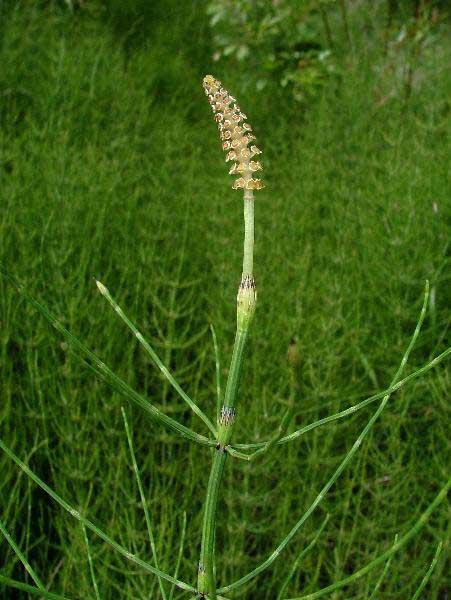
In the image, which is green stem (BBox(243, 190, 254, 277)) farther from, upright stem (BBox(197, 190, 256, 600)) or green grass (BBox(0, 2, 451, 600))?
green grass (BBox(0, 2, 451, 600))

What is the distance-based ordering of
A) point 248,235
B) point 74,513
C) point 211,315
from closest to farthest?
point 248,235, point 74,513, point 211,315

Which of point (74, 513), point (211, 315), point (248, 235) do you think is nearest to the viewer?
point (248, 235)

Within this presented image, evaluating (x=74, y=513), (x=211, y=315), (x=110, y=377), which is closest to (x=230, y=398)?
(x=110, y=377)

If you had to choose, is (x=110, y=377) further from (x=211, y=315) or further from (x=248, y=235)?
(x=211, y=315)

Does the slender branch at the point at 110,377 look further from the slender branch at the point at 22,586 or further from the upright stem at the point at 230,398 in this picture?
the slender branch at the point at 22,586

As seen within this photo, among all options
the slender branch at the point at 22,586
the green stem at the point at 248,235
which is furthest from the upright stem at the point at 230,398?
the slender branch at the point at 22,586

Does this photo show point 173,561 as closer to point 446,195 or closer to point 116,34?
point 446,195
